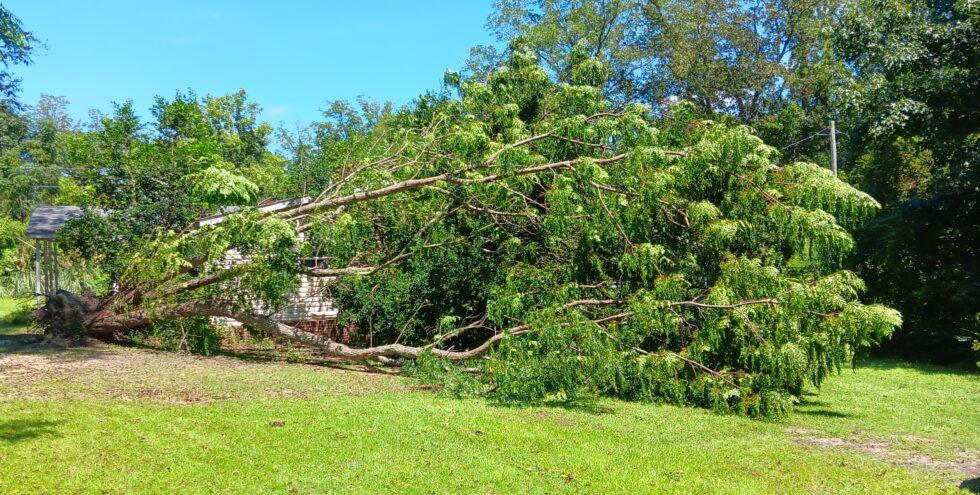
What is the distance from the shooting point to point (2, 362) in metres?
9.65

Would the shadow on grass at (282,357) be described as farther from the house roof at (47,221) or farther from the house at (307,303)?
the house roof at (47,221)

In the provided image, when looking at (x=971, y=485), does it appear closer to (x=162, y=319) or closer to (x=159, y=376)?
(x=159, y=376)

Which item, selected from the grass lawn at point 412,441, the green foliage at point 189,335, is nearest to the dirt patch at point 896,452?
the grass lawn at point 412,441

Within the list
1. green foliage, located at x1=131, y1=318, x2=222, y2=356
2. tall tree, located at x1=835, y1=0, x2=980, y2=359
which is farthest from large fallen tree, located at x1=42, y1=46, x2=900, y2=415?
Answer: tall tree, located at x1=835, y1=0, x2=980, y2=359

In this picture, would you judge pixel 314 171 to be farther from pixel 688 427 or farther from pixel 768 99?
pixel 768 99

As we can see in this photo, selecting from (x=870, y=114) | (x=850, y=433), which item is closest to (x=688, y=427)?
(x=850, y=433)

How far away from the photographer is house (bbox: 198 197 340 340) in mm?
14242

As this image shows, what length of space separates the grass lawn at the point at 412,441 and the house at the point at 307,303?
4.70 metres

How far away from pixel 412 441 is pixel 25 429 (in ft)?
10.3

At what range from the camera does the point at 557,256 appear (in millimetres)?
10656

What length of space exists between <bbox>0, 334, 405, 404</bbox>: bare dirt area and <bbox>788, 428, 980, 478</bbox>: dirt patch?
4972 millimetres

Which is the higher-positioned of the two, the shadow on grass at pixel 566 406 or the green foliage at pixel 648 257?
the green foliage at pixel 648 257

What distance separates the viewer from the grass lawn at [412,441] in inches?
215

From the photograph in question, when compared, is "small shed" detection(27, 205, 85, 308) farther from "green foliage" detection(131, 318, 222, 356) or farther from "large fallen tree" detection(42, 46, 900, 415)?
"green foliage" detection(131, 318, 222, 356)
